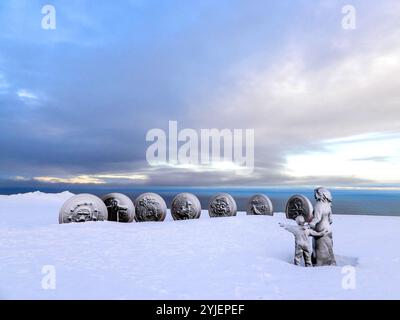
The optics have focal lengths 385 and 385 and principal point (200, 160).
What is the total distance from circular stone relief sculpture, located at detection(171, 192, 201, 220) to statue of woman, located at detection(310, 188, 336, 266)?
1074 cm

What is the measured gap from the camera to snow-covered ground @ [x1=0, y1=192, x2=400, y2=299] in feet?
24.9

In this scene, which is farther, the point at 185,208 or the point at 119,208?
the point at 185,208

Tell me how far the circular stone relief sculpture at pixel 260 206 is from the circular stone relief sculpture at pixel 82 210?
32.3 ft

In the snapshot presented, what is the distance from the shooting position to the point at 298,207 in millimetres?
21938

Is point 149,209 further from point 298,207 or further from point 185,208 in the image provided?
point 298,207

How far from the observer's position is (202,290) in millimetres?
7664

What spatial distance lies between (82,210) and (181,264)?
709 centimetres

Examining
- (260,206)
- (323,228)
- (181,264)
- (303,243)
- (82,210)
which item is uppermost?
(82,210)

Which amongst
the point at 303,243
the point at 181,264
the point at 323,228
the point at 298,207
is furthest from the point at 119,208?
the point at 323,228

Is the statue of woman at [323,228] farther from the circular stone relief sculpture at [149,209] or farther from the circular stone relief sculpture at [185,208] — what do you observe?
the circular stone relief sculpture at [185,208]

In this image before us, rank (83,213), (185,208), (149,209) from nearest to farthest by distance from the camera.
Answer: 1. (83,213)
2. (149,209)
3. (185,208)

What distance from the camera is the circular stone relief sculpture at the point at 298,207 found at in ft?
71.2

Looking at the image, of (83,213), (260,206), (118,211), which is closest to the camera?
(83,213)

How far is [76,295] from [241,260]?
4.78m
